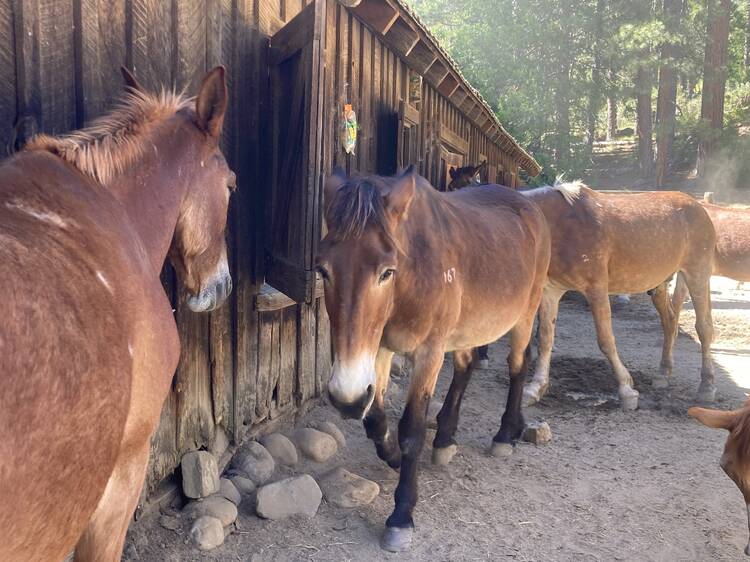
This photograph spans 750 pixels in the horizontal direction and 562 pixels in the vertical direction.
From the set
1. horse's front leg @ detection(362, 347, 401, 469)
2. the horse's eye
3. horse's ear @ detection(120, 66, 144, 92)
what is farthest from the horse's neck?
horse's front leg @ detection(362, 347, 401, 469)

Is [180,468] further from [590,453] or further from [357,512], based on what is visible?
[590,453]

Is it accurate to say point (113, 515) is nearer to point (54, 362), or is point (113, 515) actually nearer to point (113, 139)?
point (54, 362)

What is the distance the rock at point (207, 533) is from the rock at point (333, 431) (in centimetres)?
144

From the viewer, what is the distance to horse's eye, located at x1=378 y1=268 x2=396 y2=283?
290 centimetres

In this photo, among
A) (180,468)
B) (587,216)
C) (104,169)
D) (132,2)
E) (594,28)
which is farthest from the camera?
(594,28)

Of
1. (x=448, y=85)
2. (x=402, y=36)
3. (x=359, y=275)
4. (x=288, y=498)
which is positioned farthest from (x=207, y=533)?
(x=448, y=85)

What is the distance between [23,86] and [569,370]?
21.0 ft

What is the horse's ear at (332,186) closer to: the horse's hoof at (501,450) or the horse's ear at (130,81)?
the horse's ear at (130,81)

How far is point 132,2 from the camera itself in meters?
2.68

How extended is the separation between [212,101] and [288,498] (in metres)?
2.26

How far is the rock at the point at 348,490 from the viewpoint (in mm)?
3545

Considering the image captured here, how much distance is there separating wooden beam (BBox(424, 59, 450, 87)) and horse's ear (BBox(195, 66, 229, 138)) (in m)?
4.83

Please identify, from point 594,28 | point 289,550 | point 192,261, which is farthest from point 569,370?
point 594,28

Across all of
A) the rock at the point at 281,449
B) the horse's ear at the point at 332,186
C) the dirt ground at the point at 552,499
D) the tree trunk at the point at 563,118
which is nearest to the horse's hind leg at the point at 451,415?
the dirt ground at the point at 552,499
